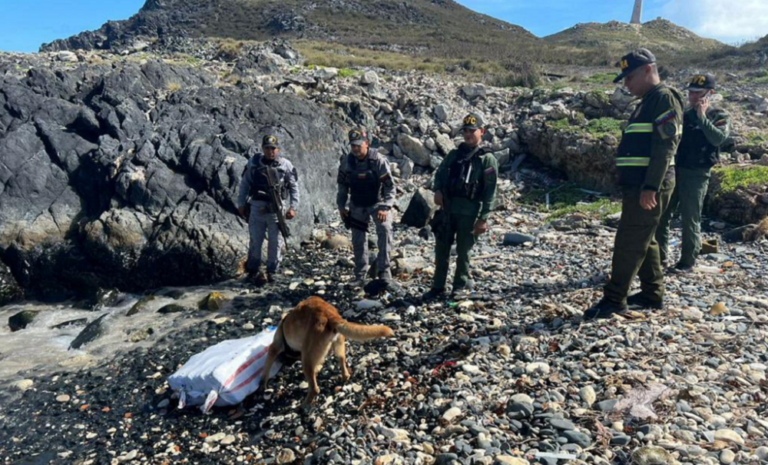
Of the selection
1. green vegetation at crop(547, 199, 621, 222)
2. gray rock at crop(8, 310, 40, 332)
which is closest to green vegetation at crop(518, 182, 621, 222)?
green vegetation at crop(547, 199, 621, 222)

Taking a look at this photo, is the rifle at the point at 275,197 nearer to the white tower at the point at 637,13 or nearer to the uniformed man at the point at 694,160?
the uniformed man at the point at 694,160

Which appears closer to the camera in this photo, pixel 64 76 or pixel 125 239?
pixel 125 239

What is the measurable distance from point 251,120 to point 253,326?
6914 millimetres

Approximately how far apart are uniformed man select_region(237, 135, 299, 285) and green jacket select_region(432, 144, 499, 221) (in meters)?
2.89

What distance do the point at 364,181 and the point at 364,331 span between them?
3237 mm

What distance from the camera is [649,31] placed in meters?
61.9

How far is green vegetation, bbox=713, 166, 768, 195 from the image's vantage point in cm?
937

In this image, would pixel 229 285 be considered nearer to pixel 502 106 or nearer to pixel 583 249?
pixel 583 249

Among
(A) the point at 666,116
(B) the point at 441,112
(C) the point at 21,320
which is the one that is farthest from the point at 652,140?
(B) the point at 441,112

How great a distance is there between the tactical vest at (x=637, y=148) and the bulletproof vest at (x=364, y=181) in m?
3.30

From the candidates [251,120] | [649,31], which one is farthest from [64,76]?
[649,31]

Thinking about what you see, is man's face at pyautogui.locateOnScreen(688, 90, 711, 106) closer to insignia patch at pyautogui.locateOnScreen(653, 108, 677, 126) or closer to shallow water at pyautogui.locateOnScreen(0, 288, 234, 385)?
insignia patch at pyautogui.locateOnScreen(653, 108, 677, 126)

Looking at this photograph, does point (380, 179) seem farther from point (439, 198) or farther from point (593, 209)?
point (593, 209)

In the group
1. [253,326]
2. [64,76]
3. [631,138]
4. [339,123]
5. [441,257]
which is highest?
[64,76]
